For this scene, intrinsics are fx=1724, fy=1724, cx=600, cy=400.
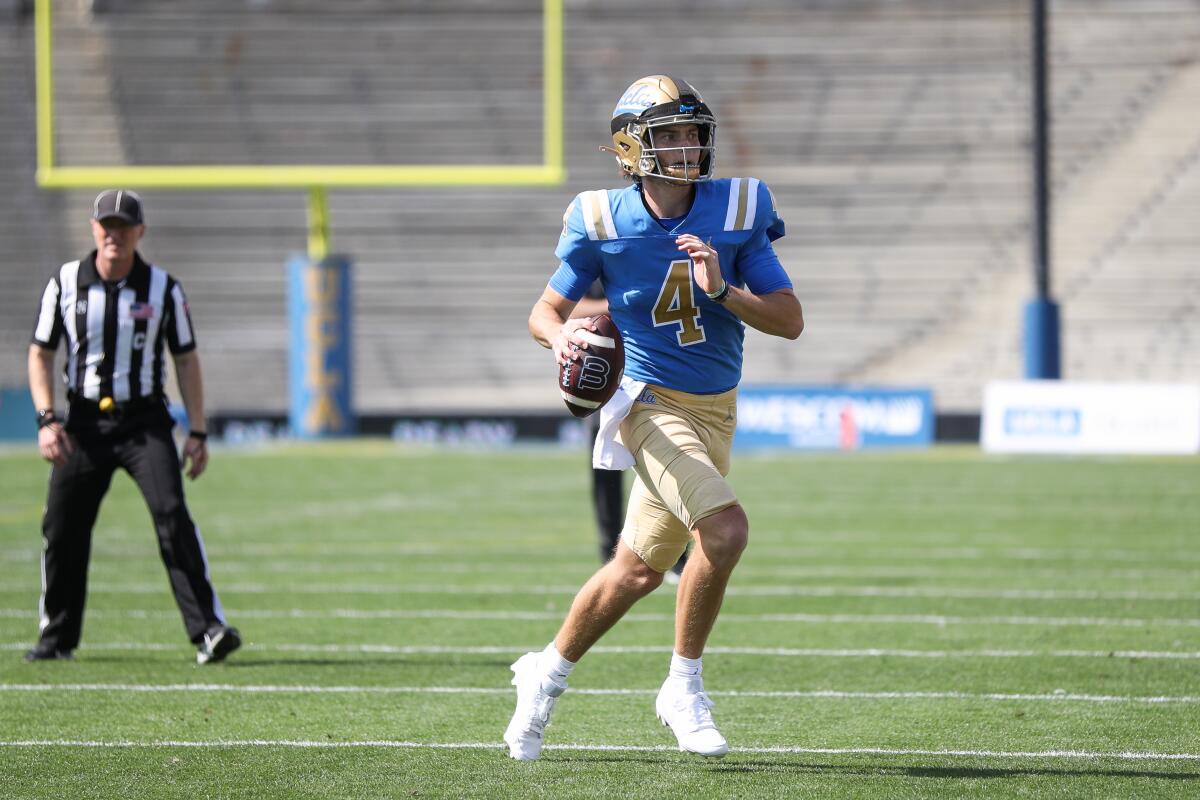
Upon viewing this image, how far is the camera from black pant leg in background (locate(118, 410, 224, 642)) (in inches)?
244

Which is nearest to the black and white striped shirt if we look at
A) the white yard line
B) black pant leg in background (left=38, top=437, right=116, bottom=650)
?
black pant leg in background (left=38, top=437, right=116, bottom=650)

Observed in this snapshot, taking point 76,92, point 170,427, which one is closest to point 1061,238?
point 76,92

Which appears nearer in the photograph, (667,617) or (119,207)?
(119,207)

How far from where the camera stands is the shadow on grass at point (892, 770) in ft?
14.3

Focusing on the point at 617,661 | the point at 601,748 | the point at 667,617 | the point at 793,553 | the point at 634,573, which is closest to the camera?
the point at 634,573

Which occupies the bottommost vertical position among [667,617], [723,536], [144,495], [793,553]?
[793,553]

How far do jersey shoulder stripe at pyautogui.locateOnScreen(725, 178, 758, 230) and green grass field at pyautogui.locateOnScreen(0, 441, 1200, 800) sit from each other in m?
1.42

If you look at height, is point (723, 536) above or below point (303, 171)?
below

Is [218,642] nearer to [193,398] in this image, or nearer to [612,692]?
[193,398]

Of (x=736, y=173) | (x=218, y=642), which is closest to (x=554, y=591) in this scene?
(x=218, y=642)

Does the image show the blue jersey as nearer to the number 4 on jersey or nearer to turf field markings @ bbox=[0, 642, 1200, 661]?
the number 4 on jersey

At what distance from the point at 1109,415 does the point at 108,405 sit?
12.9 meters

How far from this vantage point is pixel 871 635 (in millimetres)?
6891

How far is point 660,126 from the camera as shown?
4543 mm
